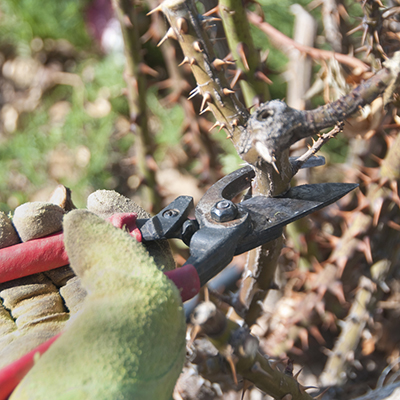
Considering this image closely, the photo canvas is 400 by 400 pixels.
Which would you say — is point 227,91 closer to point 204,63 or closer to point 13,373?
point 204,63

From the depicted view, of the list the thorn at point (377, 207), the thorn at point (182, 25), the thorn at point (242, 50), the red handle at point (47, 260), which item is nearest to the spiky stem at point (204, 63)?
the thorn at point (182, 25)

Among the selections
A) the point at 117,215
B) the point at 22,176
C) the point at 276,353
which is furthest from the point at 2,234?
the point at 22,176

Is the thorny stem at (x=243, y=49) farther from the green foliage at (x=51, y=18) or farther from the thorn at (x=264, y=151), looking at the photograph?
the green foliage at (x=51, y=18)

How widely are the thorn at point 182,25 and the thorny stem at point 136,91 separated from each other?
0.43 m

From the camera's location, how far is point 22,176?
2439 mm

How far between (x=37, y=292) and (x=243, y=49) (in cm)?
63

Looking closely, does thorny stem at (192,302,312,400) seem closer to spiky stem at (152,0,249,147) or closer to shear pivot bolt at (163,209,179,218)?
shear pivot bolt at (163,209,179,218)

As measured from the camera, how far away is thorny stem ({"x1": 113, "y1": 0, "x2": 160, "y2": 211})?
1077 millimetres

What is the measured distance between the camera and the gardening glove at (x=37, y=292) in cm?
51

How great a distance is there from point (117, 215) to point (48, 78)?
7.83ft

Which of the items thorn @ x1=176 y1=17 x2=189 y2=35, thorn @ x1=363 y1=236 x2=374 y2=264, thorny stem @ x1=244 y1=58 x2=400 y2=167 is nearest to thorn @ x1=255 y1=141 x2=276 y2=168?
thorny stem @ x1=244 y1=58 x2=400 y2=167

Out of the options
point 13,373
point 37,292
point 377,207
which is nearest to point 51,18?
point 377,207

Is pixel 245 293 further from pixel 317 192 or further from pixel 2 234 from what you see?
pixel 2 234

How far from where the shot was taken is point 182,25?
0.69 m
